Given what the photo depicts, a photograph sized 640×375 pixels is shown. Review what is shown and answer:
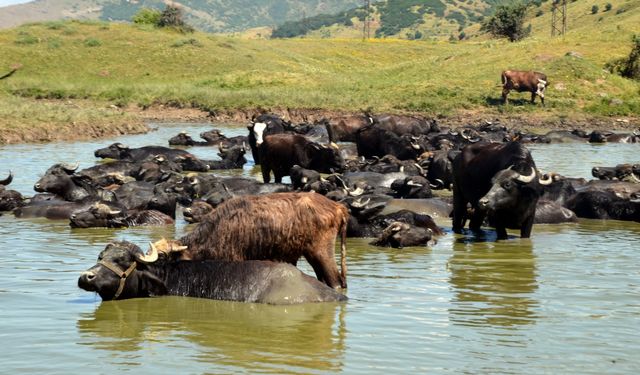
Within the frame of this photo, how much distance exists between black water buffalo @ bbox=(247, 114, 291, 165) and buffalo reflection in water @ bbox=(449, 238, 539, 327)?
1038cm

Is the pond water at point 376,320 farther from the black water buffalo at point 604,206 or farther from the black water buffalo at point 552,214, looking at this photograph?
the black water buffalo at point 604,206

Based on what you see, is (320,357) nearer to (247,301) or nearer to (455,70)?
(247,301)

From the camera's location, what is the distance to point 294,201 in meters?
9.86

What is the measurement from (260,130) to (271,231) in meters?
16.1

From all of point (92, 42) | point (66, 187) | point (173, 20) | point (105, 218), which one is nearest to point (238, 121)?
point (92, 42)

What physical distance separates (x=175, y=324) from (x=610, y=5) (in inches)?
2954

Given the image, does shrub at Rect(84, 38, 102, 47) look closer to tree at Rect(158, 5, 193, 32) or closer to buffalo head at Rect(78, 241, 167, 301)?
tree at Rect(158, 5, 193, 32)

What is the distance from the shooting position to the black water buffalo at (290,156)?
22406 mm

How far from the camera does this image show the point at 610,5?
78.3m

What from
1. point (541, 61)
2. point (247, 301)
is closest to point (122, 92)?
point (541, 61)

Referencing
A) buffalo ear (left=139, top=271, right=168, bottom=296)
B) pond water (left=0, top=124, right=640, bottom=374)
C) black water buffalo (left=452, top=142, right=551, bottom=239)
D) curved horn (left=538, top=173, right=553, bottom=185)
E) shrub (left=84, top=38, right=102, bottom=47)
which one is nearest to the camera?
pond water (left=0, top=124, right=640, bottom=374)

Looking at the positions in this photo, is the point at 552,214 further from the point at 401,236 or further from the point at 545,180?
the point at 401,236

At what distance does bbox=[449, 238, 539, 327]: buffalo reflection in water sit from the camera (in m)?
9.63

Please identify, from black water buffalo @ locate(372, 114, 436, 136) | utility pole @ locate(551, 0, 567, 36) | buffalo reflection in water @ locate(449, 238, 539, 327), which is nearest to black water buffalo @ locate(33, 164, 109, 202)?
buffalo reflection in water @ locate(449, 238, 539, 327)
